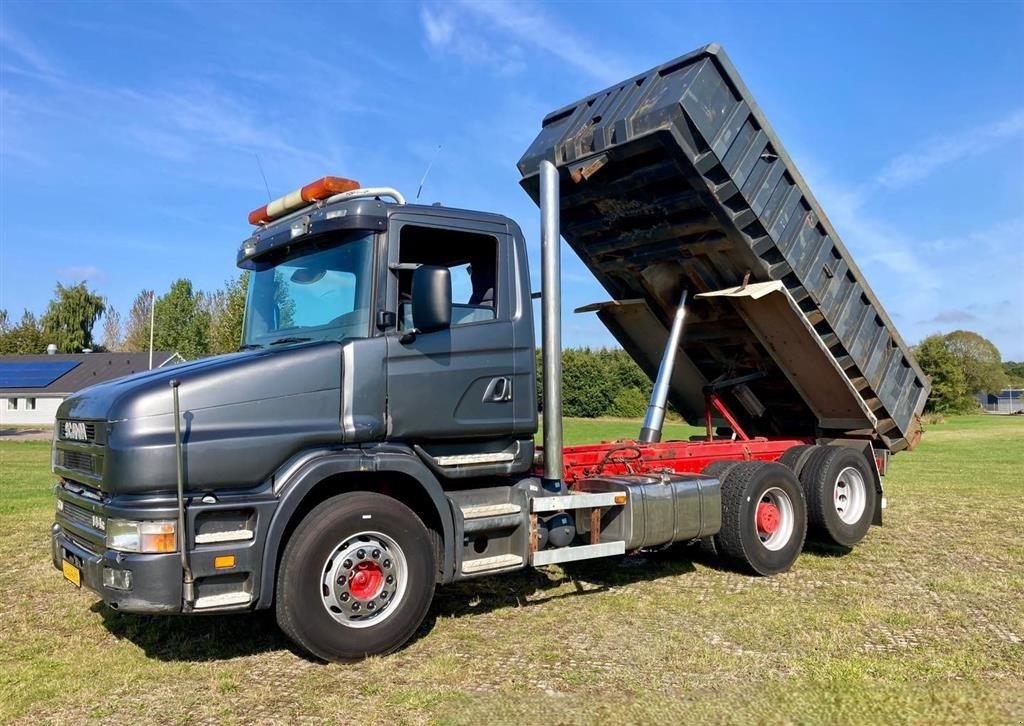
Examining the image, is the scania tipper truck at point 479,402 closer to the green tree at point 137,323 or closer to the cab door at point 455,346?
the cab door at point 455,346

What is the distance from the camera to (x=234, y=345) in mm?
16078

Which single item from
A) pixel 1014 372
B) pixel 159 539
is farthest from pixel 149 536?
pixel 1014 372

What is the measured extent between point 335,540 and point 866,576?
4.72 metres

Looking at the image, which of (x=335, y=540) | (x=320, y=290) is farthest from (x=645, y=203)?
(x=335, y=540)

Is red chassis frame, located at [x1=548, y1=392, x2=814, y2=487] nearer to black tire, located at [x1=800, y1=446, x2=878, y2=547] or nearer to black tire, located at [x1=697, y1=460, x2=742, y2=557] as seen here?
black tire, located at [x1=697, y1=460, x2=742, y2=557]

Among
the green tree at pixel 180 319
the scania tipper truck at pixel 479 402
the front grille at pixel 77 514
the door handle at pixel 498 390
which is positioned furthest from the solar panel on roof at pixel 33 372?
the door handle at pixel 498 390

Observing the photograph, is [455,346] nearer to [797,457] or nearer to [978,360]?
[797,457]

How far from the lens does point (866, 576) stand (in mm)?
7094

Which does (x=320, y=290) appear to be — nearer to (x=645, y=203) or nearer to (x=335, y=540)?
(x=335, y=540)

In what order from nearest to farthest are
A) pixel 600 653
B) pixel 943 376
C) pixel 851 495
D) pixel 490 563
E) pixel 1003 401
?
pixel 600 653 → pixel 490 563 → pixel 851 495 → pixel 943 376 → pixel 1003 401

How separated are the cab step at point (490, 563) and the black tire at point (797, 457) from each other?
354cm

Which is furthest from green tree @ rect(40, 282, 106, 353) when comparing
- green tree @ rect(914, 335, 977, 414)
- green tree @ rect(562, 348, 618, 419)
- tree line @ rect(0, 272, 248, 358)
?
green tree @ rect(914, 335, 977, 414)

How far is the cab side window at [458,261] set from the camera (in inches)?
206

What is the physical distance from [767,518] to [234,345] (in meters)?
11.7
